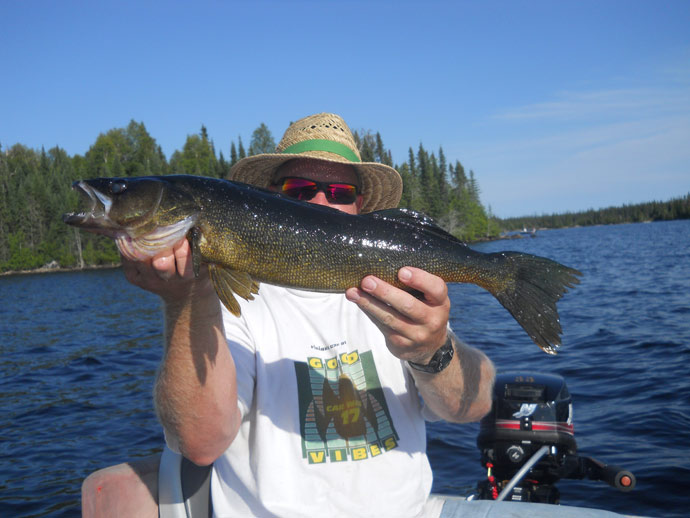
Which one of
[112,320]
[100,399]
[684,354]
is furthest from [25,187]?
[684,354]

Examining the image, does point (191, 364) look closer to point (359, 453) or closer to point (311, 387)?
point (311, 387)

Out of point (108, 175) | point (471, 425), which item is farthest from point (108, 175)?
point (471, 425)

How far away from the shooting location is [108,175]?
78500 mm

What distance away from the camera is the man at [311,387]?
2.69 m

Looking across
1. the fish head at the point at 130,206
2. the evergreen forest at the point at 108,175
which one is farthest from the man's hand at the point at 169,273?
the evergreen forest at the point at 108,175

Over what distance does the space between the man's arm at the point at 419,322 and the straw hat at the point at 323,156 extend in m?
1.50

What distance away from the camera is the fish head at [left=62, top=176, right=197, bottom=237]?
2486 mm

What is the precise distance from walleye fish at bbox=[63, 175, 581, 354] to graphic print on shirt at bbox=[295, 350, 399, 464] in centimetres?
83

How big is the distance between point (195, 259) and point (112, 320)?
23078mm

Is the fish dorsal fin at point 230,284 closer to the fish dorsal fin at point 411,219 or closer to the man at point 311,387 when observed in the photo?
the man at point 311,387

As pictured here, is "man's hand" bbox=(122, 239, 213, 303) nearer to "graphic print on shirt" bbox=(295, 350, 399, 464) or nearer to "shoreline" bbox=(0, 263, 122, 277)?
"graphic print on shirt" bbox=(295, 350, 399, 464)

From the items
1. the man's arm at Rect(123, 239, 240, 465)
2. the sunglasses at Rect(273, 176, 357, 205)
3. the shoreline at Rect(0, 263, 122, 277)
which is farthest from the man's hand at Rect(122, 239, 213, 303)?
the shoreline at Rect(0, 263, 122, 277)

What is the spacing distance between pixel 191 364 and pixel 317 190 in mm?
1738

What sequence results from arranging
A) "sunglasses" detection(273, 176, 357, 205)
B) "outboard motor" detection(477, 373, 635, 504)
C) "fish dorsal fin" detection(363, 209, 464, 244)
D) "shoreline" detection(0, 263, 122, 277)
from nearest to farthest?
1. "fish dorsal fin" detection(363, 209, 464, 244)
2. "sunglasses" detection(273, 176, 357, 205)
3. "outboard motor" detection(477, 373, 635, 504)
4. "shoreline" detection(0, 263, 122, 277)
